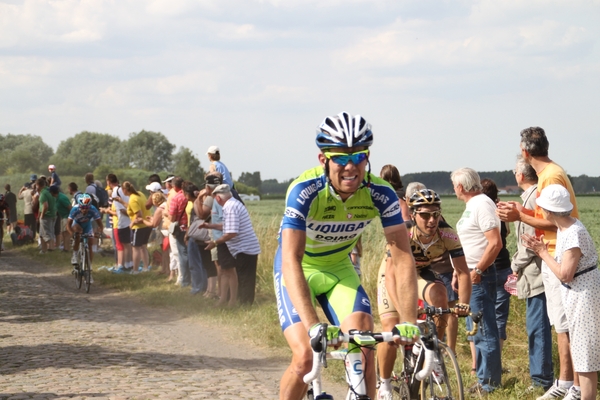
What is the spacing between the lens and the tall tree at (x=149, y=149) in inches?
4259

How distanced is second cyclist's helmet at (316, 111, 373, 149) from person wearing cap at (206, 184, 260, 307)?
8303 millimetres

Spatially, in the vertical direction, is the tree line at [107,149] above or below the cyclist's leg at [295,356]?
above

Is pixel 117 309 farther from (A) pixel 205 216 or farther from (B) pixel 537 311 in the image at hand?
(B) pixel 537 311

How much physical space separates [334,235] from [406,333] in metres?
1.27

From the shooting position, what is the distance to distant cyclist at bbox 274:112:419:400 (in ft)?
15.2

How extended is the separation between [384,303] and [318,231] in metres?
1.72

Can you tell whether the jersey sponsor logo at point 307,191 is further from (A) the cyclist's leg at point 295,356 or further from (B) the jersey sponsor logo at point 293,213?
(A) the cyclist's leg at point 295,356

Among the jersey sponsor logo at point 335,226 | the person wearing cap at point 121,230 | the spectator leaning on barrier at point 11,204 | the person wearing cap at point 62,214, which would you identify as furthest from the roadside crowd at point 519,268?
the spectator leaning on barrier at point 11,204

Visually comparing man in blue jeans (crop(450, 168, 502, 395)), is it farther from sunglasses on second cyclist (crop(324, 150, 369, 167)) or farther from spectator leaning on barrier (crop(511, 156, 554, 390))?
sunglasses on second cyclist (crop(324, 150, 369, 167))

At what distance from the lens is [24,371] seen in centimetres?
881

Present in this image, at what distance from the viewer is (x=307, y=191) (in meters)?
4.86

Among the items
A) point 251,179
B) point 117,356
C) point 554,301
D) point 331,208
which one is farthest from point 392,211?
point 251,179

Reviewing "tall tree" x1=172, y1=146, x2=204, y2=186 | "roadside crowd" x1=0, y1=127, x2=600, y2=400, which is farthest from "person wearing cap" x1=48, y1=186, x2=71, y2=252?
"tall tree" x1=172, y1=146, x2=204, y2=186

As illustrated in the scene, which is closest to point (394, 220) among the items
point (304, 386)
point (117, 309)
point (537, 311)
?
point (304, 386)
